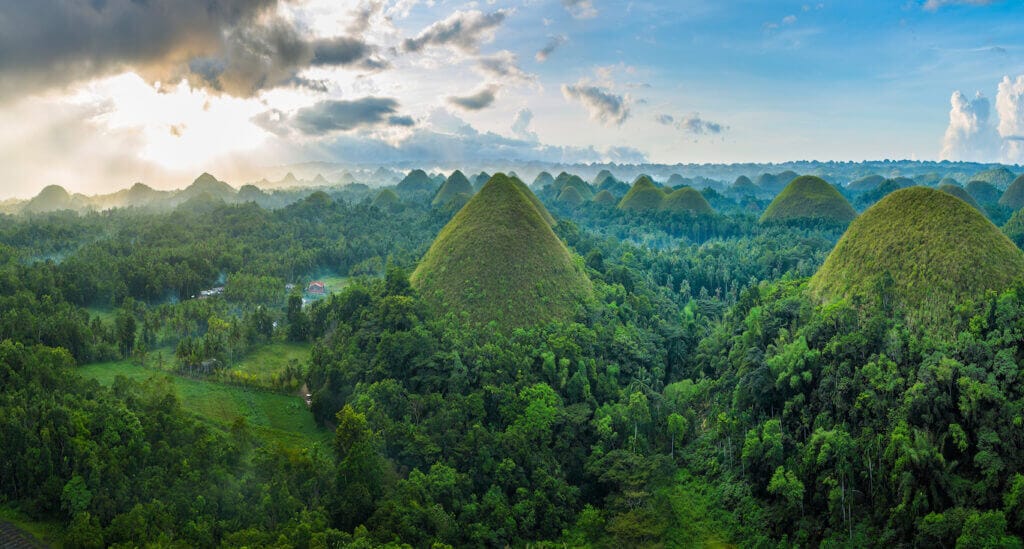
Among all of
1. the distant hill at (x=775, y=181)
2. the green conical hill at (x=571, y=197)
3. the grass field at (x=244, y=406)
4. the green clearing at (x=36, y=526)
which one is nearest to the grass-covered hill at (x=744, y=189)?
the distant hill at (x=775, y=181)

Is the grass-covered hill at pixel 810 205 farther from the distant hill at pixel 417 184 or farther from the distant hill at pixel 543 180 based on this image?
the distant hill at pixel 543 180

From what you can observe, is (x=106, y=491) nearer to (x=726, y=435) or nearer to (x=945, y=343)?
(x=726, y=435)

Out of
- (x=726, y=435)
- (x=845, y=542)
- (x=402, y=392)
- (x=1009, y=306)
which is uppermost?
(x=1009, y=306)

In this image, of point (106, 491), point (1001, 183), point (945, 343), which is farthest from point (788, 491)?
point (1001, 183)

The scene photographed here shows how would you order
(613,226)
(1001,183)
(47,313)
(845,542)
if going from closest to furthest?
(845,542) → (47,313) → (613,226) → (1001,183)

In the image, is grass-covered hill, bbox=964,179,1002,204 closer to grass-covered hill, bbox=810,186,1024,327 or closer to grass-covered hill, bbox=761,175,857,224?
grass-covered hill, bbox=761,175,857,224

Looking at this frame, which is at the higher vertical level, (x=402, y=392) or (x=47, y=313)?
(x=47, y=313)
